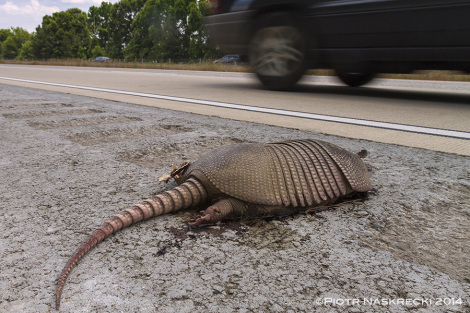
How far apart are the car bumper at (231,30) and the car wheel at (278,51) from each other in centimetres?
18

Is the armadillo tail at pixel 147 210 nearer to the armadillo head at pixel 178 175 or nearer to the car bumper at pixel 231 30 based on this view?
the armadillo head at pixel 178 175

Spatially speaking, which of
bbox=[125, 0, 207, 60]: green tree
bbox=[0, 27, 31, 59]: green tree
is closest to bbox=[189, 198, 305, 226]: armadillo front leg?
bbox=[125, 0, 207, 60]: green tree

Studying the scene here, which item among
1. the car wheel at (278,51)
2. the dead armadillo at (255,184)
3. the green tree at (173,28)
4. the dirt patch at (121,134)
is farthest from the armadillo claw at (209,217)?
the green tree at (173,28)

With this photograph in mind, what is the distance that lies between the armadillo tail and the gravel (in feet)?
0.12

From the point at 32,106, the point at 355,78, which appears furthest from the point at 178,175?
the point at 355,78

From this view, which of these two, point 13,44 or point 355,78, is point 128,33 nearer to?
point 13,44

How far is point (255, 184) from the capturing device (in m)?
1.80

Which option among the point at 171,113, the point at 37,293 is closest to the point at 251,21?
the point at 171,113

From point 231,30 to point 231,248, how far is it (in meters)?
5.71

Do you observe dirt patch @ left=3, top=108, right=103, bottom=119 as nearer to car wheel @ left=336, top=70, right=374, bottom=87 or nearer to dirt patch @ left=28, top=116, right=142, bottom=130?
dirt patch @ left=28, top=116, right=142, bottom=130

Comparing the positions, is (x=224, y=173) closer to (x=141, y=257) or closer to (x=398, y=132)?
(x=141, y=257)

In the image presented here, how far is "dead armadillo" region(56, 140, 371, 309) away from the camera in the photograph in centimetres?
170

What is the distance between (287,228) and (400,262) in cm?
46

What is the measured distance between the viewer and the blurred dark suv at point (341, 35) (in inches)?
190
